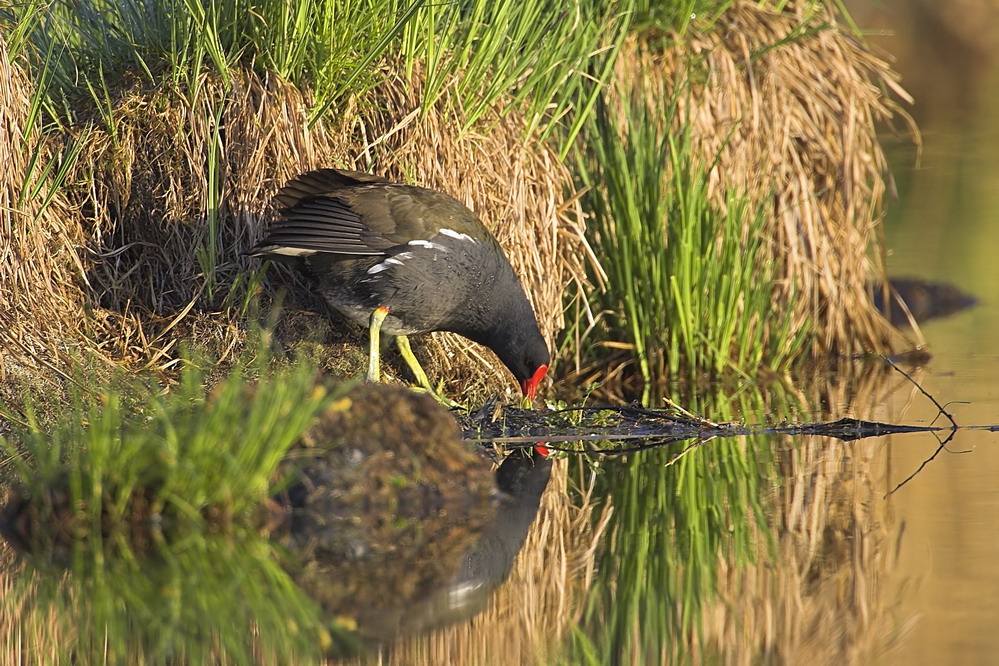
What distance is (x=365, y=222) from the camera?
202 inches

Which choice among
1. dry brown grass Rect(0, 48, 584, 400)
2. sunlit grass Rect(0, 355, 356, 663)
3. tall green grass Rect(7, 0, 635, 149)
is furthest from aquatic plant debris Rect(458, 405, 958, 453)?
tall green grass Rect(7, 0, 635, 149)

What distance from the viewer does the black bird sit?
5113 mm

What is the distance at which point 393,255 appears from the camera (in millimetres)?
5188

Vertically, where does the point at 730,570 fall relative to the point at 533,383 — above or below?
above

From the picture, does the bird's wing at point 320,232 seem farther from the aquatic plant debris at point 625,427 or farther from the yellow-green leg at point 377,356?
the aquatic plant debris at point 625,427

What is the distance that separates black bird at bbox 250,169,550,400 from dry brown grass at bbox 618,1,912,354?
1507 millimetres

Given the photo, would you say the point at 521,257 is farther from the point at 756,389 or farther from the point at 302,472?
the point at 302,472

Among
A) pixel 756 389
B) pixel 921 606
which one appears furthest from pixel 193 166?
pixel 921 606

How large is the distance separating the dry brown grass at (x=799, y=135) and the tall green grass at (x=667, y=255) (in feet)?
0.64

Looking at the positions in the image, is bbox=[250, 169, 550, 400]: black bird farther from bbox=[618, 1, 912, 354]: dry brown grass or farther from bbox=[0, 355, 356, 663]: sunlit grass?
bbox=[618, 1, 912, 354]: dry brown grass

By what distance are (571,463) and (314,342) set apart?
1.37 m

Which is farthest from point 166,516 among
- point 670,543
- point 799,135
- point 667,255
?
point 799,135

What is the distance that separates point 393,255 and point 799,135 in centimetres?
247

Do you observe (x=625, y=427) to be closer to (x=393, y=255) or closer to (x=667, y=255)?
(x=393, y=255)
